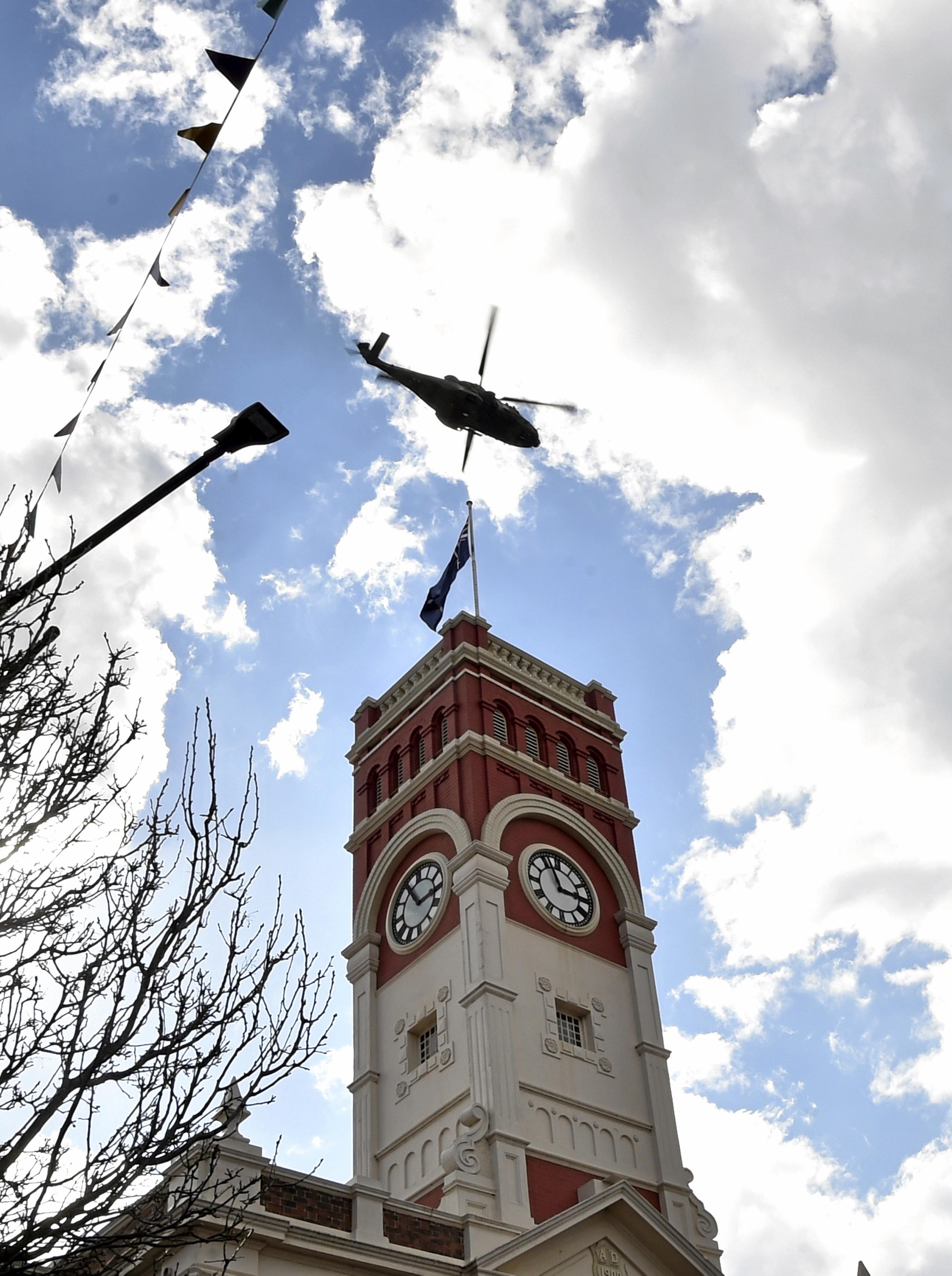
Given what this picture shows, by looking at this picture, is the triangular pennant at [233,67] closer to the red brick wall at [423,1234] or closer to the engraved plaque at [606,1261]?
the red brick wall at [423,1234]

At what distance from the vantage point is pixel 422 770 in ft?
105

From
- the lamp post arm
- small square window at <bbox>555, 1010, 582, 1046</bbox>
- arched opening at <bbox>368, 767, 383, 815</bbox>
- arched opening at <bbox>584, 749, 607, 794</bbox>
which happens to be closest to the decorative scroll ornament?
small square window at <bbox>555, 1010, 582, 1046</bbox>

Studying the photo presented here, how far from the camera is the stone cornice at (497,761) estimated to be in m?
31.1

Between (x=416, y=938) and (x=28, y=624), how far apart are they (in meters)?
20.6

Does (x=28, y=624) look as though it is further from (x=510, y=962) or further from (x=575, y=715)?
(x=575, y=715)

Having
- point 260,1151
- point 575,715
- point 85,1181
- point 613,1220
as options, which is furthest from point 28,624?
point 575,715

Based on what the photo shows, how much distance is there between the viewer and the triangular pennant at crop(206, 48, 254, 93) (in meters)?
10.1

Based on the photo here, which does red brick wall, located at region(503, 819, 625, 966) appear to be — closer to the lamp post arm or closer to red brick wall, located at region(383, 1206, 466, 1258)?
red brick wall, located at region(383, 1206, 466, 1258)

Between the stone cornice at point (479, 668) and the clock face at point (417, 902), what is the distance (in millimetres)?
5472

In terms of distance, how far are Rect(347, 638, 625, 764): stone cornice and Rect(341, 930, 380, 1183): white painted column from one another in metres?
6.61

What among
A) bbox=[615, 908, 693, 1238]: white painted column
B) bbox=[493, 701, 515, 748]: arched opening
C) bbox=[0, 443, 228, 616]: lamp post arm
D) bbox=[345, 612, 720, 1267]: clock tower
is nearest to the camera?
bbox=[0, 443, 228, 616]: lamp post arm

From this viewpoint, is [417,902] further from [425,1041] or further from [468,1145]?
[468,1145]

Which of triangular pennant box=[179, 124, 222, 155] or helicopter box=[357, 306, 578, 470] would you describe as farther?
helicopter box=[357, 306, 578, 470]

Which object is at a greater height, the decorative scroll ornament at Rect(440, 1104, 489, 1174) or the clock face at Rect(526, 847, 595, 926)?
the clock face at Rect(526, 847, 595, 926)
